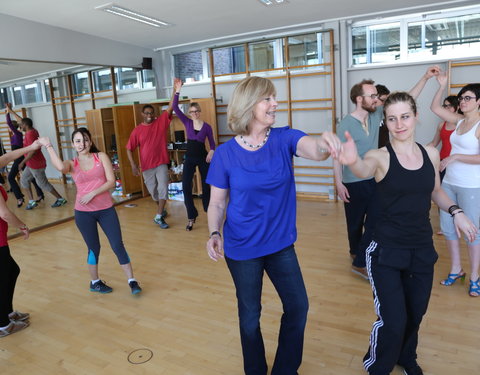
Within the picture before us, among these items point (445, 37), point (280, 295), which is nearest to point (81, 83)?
point (445, 37)

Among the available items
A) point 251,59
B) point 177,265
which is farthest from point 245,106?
point 251,59

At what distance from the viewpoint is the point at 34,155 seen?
21.2 feet

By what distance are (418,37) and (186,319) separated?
5.14 meters

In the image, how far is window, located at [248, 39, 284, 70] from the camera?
21.0 ft

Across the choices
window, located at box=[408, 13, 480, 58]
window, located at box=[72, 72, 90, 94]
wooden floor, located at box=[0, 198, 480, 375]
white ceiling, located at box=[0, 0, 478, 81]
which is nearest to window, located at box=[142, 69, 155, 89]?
white ceiling, located at box=[0, 0, 478, 81]

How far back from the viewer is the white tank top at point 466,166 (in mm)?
2691

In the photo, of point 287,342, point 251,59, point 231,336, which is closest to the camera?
point 287,342

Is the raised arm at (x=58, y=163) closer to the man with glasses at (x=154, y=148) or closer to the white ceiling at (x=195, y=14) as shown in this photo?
the man with glasses at (x=154, y=148)

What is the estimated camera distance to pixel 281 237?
1735 mm

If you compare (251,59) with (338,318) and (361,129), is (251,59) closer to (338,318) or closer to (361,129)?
(361,129)

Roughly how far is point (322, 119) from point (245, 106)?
4.81 m

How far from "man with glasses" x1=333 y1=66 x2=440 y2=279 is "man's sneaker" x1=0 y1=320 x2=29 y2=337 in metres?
2.57

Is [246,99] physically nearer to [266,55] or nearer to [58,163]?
[58,163]

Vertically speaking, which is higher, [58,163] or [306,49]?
[306,49]
